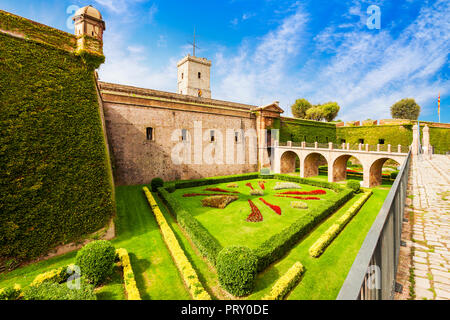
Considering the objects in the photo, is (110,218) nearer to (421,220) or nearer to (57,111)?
(57,111)

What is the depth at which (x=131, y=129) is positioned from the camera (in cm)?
2053

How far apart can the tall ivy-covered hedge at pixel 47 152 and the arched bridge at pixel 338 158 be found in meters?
22.9

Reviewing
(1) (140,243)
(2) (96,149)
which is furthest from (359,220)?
(2) (96,149)

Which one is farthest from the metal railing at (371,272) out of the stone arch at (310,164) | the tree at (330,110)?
the tree at (330,110)

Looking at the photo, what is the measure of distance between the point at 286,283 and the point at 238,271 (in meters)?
1.78

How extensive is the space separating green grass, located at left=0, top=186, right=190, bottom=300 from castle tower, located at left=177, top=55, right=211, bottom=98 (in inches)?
1124

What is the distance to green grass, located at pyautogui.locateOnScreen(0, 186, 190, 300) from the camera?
23.1 feet

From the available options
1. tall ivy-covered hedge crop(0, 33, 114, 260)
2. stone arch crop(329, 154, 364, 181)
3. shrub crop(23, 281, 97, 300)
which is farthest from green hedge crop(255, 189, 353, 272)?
stone arch crop(329, 154, 364, 181)

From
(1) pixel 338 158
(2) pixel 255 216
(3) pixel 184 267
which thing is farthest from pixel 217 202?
(1) pixel 338 158

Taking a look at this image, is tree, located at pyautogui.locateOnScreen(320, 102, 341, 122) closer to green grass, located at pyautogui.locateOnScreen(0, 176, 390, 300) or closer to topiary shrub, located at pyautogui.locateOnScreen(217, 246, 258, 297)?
green grass, located at pyautogui.locateOnScreen(0, 176, 390, 300)

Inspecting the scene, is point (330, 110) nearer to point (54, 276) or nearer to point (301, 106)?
point (301, 106)

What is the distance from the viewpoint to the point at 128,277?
7.43 m
